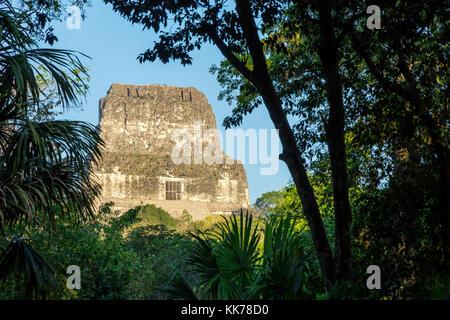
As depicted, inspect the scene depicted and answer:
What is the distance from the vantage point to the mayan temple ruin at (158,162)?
37.3m

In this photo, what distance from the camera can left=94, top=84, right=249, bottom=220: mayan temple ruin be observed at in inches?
1470

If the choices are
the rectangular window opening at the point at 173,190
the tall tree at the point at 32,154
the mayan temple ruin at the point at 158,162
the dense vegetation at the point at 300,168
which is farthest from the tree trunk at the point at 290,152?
the rectangular window opening at the point at 173,190

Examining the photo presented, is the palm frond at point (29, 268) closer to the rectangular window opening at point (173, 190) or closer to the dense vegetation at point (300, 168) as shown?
the dense vegetation at point (300, 168)

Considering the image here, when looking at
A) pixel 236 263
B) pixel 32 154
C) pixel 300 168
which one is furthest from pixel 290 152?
pixel 32 154

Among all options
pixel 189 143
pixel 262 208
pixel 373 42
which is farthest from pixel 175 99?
pixel 373 42

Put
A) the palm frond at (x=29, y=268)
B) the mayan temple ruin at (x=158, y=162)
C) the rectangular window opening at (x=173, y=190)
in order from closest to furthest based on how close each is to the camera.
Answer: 1. the palm frond at (x=29, y=268)
2. the mayan temple ruin at (x=158, y=162)
3. the rectangular window opening at (x=173, y=190)

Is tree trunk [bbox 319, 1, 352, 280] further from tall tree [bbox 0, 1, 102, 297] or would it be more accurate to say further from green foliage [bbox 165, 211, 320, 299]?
tall tree [bbox 0, 1, 102, 297]

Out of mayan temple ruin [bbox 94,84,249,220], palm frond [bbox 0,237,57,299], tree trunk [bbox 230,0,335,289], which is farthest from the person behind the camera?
mayan temple ruin [bbox 94,84,249,220]

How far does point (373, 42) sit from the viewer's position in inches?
271

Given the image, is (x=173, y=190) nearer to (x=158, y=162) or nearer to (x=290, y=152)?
(x=158, y=162)

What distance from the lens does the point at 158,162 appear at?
1549 inches

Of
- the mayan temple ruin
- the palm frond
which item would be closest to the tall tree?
the palm frond

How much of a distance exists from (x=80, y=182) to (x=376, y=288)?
3.27 m
